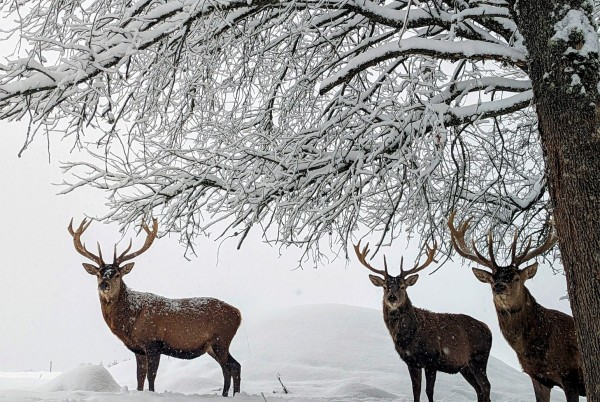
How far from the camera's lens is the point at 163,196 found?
19.6ft

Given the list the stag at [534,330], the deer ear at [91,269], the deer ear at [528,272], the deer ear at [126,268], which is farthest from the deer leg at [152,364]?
the deer ear at [528,272]

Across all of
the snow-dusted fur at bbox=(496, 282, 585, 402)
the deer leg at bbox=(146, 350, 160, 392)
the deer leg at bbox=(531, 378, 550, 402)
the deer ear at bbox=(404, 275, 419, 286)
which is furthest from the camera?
the deer ear at bbox=(404, 275, 419, 286)

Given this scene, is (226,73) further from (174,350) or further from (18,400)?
(18,400)

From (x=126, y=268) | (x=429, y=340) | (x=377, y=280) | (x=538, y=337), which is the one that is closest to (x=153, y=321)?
(x=126, y=268)

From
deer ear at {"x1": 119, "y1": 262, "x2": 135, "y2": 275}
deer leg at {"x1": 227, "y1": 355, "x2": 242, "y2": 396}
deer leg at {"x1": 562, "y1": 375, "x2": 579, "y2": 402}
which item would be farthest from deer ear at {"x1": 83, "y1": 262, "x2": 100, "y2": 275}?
deer leg at {"x1": 562, "y1": 375, "x2": 579, "y2": 402}

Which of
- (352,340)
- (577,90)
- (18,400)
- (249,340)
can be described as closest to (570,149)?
(577,90)

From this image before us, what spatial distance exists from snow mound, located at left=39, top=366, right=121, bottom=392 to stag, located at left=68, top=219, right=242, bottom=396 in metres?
0.33

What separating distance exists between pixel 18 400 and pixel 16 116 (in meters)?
2.24

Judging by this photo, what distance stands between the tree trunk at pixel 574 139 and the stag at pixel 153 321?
4.06m

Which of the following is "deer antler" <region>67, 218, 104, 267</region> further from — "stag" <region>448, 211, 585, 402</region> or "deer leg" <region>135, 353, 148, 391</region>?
"stag" <region>448, 211, 585, 402</region>

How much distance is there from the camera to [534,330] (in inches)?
221

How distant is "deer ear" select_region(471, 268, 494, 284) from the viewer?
577 centimetres

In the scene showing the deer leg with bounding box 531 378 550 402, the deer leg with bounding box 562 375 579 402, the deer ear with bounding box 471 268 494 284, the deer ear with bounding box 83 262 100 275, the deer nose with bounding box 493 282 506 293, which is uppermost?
the deer ear with bounding box 83 262 100 275

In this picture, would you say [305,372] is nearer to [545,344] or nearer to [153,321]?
[153,321]
